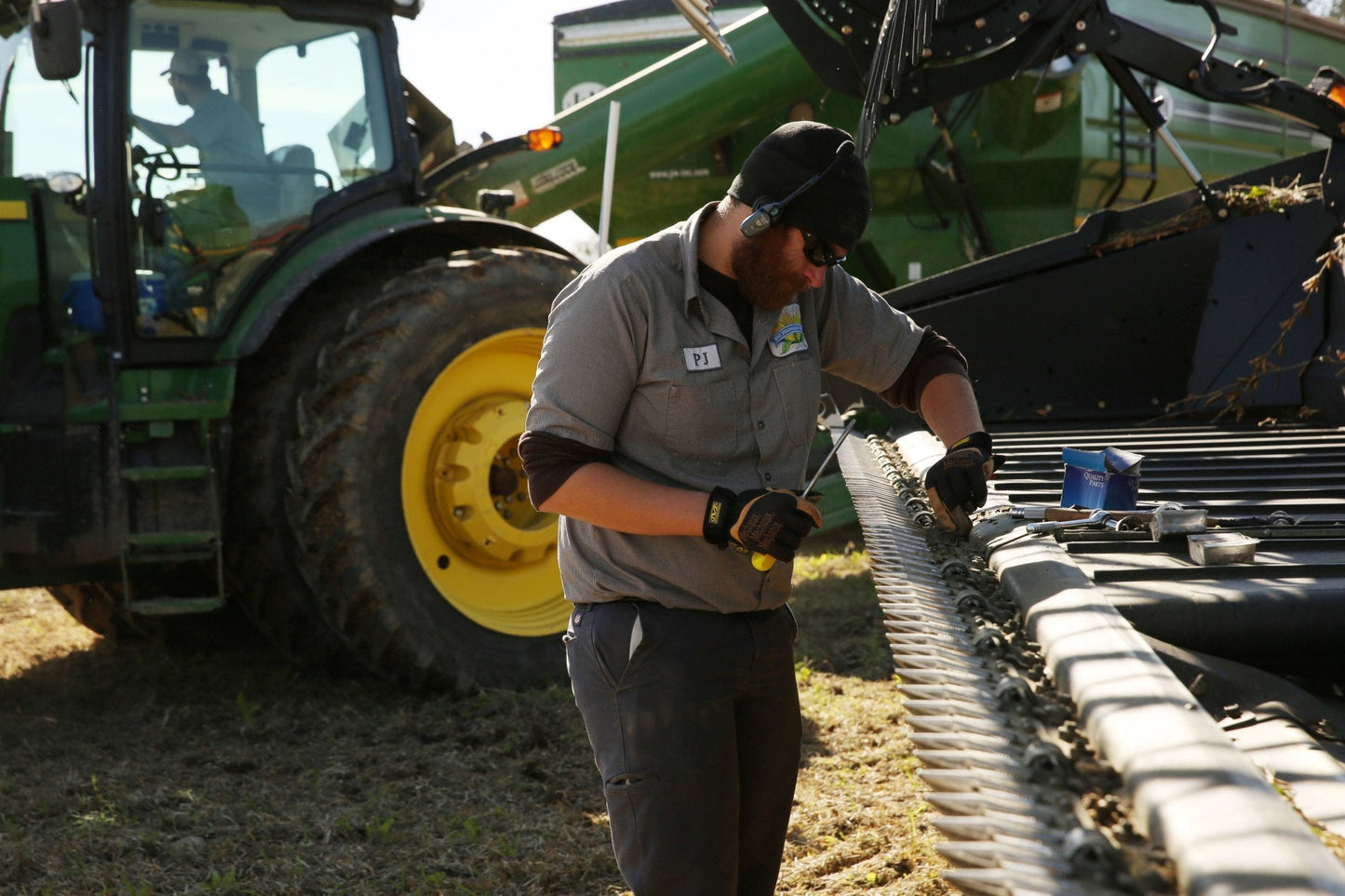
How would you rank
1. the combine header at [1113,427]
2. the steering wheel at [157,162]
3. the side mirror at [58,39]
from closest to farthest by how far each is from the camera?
the combine header at [1113,427], the side mirror at [58,39], the steering wheel at [157,162]

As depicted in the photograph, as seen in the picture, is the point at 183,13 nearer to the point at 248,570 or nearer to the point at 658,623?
the point at 248,570

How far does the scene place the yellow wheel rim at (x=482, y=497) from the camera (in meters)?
4.42

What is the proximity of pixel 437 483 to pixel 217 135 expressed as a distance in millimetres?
1393

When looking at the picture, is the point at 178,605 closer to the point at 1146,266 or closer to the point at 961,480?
the point at 961,480

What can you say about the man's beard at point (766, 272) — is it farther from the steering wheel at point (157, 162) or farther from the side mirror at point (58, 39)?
the steering wheel at point (157, 162)

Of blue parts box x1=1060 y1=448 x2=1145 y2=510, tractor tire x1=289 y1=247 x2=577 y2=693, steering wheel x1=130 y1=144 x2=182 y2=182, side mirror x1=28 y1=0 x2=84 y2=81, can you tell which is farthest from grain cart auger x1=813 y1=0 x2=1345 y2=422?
side mirror x1=28 y1=0 x2=84 y2=81

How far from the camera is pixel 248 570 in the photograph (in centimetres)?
423

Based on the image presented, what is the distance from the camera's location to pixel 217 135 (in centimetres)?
426

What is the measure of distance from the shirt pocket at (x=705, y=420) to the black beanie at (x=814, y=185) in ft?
1.00

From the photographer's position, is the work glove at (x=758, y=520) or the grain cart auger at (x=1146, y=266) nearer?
the work glove at (x=758, y=520)

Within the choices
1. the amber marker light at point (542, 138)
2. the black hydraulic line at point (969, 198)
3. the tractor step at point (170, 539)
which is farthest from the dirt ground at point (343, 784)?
the black hydraulic line at point (969, 198)

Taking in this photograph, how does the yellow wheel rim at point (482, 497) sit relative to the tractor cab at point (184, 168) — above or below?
below

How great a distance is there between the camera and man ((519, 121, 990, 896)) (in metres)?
2.02

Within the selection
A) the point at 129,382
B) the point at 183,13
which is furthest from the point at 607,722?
the point at 183,13
